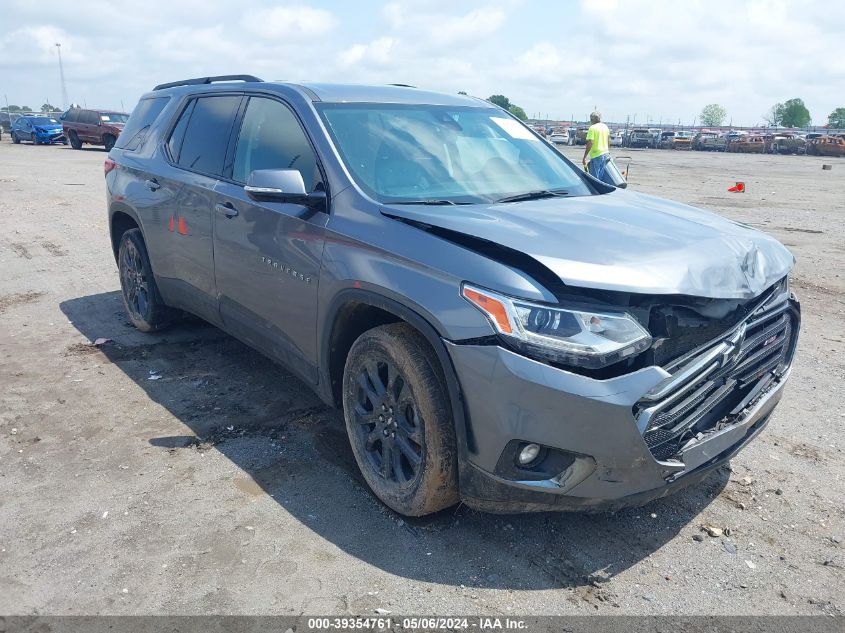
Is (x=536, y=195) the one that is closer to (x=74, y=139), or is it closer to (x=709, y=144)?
(x=74, y=139)

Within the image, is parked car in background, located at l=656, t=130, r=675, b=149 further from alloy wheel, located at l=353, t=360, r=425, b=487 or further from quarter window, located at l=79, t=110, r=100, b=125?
alloy wheel, located at l=353, t=360, r=425, b=487

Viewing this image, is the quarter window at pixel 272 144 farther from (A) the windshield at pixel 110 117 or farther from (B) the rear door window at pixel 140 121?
(A) the windshield at pixel 110 117

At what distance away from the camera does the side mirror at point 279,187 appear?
3.36 m

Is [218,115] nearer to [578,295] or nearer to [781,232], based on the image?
[578,295]

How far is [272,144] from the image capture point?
13.1 feet

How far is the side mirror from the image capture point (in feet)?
11.0

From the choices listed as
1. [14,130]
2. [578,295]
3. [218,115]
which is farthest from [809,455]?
[14,130]

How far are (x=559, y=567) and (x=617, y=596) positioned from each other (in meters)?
0.27

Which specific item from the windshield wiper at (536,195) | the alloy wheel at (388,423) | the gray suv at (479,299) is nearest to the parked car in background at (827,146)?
the gray suv at (479,299)

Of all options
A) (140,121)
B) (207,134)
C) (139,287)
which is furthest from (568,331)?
(140,121)

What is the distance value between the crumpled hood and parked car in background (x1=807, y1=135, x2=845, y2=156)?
47972mm

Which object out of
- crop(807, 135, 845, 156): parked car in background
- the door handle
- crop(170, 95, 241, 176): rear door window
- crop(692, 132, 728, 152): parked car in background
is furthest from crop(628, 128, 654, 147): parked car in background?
the door handle

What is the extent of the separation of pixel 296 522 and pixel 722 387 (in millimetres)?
1978

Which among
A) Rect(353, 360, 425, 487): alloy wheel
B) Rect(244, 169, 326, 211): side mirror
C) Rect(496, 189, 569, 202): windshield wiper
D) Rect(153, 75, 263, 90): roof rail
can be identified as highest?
Rect(153, 75, 263, 90): roof rail
